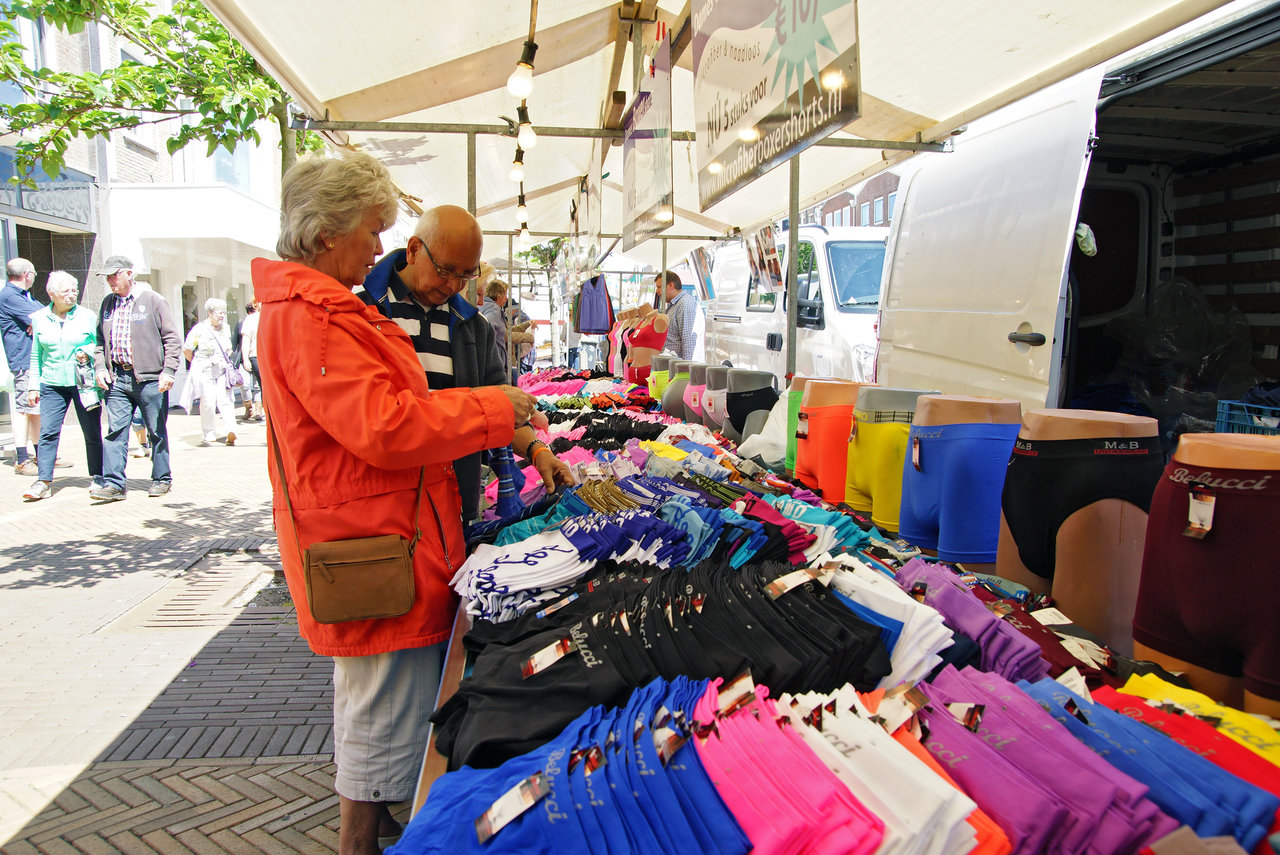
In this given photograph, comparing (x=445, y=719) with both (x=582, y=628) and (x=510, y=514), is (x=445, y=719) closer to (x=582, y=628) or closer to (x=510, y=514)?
(x=582, y=628)

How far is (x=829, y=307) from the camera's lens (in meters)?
8.13

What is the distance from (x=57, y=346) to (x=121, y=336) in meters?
0.73

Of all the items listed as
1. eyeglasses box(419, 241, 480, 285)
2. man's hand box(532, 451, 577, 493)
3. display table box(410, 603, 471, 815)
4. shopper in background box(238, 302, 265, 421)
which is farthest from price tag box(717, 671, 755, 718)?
shopper in background box(238, 302, 265, 421)

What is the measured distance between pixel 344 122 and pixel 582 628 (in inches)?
185

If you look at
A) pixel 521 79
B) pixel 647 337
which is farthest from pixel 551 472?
pixel 647 337

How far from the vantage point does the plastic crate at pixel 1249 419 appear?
3332 millimetres

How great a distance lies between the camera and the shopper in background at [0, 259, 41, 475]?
7.66 m

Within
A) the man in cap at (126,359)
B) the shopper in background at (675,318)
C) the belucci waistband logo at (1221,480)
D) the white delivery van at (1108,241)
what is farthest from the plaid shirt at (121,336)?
the belucci waistband logo at (1221,480)

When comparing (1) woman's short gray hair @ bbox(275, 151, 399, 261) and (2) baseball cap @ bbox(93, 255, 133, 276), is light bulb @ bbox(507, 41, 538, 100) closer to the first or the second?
(1) woman's short gray hair @ bbox(275, 151, 399, 261)

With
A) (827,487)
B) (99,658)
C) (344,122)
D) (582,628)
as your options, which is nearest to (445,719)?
(582,628)

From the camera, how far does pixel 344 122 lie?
497cm

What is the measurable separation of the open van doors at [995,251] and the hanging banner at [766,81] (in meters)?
1.73

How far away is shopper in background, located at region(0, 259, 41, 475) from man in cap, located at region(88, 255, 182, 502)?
1.02m

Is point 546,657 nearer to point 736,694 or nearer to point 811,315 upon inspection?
point 736,694
